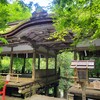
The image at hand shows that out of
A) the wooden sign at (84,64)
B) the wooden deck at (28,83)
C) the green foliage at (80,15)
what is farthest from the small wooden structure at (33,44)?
the green foliage at (80,15)

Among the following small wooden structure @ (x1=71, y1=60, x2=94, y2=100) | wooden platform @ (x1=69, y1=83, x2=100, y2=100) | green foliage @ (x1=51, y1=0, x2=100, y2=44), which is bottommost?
wooden platform @ (x1=69, y1=83, x2=100, y2=100)

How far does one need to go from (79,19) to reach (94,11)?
0.61 meters

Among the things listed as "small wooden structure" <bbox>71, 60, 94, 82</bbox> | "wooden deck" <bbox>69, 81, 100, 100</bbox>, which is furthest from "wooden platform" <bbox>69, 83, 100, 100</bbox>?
"small wooden structure" <bbox>71, 60, 94, 82</bbox>

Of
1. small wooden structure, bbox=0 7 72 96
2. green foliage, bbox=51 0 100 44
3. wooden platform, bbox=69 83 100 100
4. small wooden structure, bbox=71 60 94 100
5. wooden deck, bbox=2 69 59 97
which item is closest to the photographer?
green foliage, bbox=51 0 100 44

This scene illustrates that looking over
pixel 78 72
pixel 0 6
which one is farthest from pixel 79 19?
pixel 0 6

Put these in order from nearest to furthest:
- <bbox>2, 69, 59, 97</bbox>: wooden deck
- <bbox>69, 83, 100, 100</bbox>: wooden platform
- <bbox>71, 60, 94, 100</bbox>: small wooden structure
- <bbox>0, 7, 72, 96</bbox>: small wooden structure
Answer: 1. <bbox>71, 60, 94, 100</bbox>: small wooden structure
2. <bbox>69, 83, 100, 100</bbox>: wooden platform
3. <bbox>2, 69, 59, 97</bbox>: wooden deck
4. <bbox>0, 7, 72, 96</bbox>: small wooden structure

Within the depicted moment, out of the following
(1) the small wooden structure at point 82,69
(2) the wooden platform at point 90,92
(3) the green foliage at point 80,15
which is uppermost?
(3) the green foliage at point 80,15

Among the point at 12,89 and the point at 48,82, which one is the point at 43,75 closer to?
the point at 48,82

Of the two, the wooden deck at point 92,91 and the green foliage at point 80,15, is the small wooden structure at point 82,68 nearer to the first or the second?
the green foliage at point 80,15

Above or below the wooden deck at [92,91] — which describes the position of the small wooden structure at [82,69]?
above

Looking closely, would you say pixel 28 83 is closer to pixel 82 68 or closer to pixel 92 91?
pixel 92 91

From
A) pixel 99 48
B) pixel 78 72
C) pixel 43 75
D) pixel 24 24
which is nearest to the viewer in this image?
pixel 78 72

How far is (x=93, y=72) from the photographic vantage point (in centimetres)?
1717

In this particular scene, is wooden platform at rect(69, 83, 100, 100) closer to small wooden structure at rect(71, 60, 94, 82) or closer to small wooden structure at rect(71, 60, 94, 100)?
small wooden structure at rect(71, 60, 94, 100)
